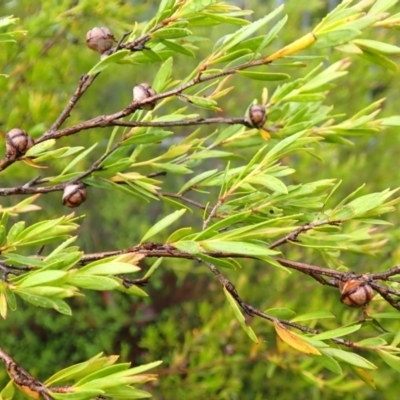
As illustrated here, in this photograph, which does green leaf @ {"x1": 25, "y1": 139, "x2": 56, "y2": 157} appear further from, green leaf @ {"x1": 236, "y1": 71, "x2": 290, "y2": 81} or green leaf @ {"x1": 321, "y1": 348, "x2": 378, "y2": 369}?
green leaf @ {"x1": 321, "y1": 348, "x2": 378, "y2": 369}

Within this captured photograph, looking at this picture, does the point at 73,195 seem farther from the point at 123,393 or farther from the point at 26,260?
the point at 123,393

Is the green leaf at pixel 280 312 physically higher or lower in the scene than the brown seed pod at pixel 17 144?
lower

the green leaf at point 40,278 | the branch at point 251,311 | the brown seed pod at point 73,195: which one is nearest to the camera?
the green leaf at point 40,278

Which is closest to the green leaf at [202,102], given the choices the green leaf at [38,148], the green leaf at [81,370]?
the green leaf at [38,148]

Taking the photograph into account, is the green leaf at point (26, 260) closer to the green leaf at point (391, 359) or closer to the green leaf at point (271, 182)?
the green leaf at point (271, 182)

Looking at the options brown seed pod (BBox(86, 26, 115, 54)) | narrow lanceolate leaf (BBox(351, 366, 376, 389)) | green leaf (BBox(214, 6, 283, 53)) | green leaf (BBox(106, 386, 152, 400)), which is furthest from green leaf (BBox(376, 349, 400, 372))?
brown seed pod (BBox(86, 26, 115, 54))

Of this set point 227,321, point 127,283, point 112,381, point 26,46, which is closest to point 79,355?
point 227,321
